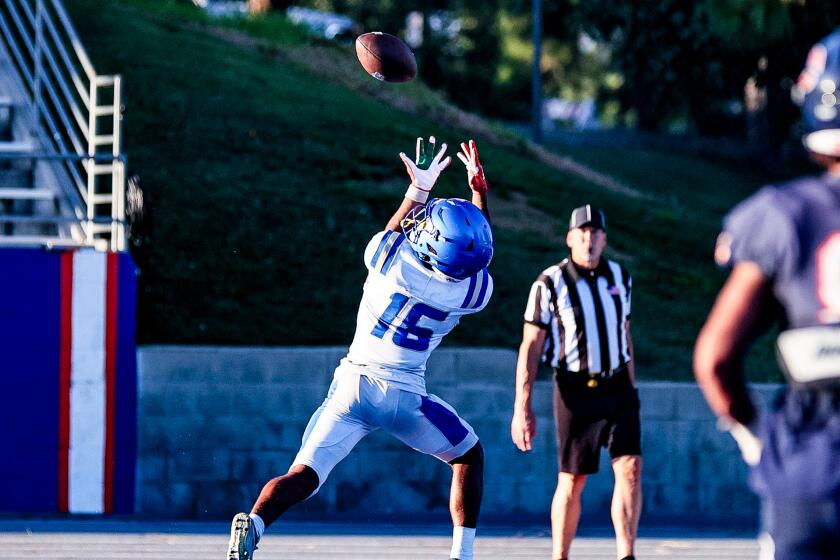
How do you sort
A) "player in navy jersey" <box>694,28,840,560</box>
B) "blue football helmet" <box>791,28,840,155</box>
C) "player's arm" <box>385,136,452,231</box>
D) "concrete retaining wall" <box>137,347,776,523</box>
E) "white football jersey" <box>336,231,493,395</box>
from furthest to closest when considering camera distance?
"concrete retaining wall" <box>137,347,776,523</box>
"player's arm" <box>385,136,452,231</box>
"white football jersey" <box>336,231,493,395</box>
"blue football helmet" <box>791,28,840,155</box>
"player in navy jersey" <box>694,28,840,560</box>

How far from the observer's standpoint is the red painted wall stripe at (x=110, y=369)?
9.90 m

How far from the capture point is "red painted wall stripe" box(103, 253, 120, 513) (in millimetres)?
9898

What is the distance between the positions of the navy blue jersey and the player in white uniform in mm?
3193

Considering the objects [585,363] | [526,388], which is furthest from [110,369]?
[585,363]

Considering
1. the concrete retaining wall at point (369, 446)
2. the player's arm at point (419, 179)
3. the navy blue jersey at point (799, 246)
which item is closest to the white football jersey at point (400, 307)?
the player's arm at point (419, 179)

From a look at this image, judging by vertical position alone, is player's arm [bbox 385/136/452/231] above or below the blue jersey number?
above

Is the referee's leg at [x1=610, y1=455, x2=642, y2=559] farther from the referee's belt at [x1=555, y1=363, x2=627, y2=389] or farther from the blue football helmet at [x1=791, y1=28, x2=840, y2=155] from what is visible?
the blue football helmet at [x1=791, y1=28, x2=840, y2=155]

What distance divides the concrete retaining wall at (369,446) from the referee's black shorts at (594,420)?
2431 millimetres

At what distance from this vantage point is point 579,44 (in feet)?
156

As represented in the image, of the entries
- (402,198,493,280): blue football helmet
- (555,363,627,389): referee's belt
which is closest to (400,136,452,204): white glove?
(402,198,493,280): blue football helmet

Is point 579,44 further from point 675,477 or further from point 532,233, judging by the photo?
point 675,477

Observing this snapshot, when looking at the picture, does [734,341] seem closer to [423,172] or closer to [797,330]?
[797,330]

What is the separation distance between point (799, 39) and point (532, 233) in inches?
397

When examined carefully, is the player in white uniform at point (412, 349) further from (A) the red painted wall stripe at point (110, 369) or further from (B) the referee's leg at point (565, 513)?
(A) the red painted wall stripe at point (110, 369)
